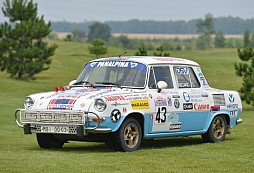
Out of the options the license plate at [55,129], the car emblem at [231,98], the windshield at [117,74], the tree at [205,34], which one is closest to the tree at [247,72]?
the car emblem at [231,98]

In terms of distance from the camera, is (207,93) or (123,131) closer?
(123,131)

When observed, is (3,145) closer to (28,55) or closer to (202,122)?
(202,122)

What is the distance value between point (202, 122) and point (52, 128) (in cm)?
336

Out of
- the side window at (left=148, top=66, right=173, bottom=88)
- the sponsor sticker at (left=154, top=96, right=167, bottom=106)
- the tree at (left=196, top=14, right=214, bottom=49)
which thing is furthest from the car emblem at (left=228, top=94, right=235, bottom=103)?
the tree at (left=196, top=14, right=214, bottom=49)

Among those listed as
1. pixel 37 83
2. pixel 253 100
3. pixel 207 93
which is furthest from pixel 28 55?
pixel 207 93

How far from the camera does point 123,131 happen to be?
14.2 metres

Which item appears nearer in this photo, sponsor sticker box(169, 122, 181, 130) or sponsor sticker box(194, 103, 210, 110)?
sponsor sticker box(169, 122, 181, 130)

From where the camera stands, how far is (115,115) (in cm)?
1405

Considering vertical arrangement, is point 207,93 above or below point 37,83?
above

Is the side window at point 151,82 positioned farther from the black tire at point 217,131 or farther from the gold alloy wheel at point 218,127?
the gold alloy wheel at point 218,127

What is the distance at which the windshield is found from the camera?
1514cm

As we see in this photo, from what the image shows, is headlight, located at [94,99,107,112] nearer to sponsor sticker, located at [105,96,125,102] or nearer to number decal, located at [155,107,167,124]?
sponsor sticker, located at [105,96,125,102]

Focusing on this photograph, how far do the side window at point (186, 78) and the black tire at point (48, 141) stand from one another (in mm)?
2576

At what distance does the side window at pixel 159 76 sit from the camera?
15.3 meters
